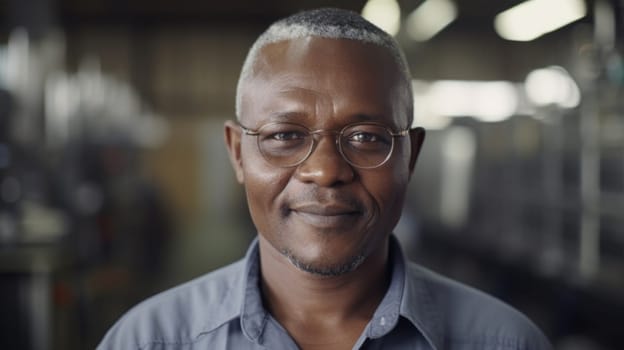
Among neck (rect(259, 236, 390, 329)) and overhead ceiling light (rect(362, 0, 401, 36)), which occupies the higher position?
overhead ceiling light (rect(362, 0, 401, 36))

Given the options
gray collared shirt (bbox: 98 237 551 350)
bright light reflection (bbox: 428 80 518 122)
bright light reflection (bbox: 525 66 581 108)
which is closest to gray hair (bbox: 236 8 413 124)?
gray collared shirt (bbox: 98 237 551 350)

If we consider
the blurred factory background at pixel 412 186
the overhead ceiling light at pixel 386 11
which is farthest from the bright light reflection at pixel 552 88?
the overhead ceiling light at pixel 386 11

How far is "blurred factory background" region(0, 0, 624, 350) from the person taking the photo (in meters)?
5.27

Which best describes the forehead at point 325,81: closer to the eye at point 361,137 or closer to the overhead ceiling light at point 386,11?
the eye at point 361,137

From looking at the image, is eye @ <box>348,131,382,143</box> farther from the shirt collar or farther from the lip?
the shirt collar

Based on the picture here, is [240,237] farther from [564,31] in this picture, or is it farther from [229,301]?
[229,301]

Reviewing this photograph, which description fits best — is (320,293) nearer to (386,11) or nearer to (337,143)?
(337,143)

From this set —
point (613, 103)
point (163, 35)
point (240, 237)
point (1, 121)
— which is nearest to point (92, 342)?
point (1, 121)

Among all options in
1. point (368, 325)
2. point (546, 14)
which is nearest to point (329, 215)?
point (368, 325)

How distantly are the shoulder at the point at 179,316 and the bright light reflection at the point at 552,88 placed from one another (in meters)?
5.48

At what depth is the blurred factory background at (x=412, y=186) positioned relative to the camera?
17.3 feet

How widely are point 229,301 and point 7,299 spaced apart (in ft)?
11.1

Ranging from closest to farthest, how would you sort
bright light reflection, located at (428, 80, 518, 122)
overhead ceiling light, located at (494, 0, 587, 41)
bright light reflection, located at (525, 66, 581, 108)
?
overhead ceiling light, located at (494, 0, 587, 41), bright light reflection, located at (525, 66, 581, 108), bright light reflection, located at (428, 80, 518, 122)

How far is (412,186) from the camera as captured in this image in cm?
1285
